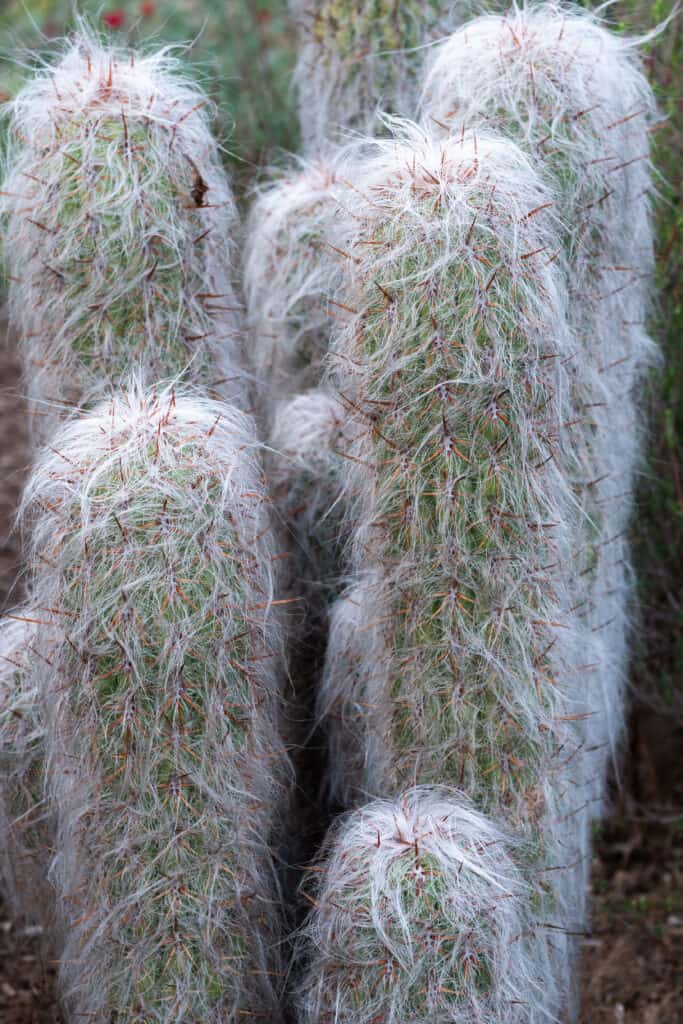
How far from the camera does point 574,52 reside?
207cm

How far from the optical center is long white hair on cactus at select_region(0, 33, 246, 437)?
2.00m

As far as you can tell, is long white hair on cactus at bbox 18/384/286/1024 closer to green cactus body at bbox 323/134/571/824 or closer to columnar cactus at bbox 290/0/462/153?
green cactus body at bbox 323/134/571/824

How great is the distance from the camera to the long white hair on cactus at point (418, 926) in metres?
1.71

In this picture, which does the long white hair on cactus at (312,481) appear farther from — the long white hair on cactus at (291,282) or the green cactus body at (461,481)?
the green cactus body at (461,481)

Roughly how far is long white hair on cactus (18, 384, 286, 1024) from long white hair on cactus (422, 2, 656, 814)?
69 centimetres

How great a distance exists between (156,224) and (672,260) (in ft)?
5.42

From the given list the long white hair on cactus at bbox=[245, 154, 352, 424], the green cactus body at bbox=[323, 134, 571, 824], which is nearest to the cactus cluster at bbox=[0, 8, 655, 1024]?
the green cactus body at bbox=[323, 134, 571, 824]

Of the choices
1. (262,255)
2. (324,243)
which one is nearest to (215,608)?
(324,243)

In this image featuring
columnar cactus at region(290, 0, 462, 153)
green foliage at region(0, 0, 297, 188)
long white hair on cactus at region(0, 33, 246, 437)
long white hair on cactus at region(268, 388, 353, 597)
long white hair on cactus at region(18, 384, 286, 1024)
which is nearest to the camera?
long white hair on cactus at region(18, 384, 286, 1024)

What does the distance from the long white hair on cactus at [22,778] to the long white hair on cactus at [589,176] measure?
3.52 ft

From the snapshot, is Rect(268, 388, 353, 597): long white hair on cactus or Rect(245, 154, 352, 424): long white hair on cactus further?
Rect(245, 154, 352, 424): long white hair on cactus

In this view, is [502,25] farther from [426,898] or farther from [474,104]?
[426,898]

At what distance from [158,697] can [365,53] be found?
1.72 meters

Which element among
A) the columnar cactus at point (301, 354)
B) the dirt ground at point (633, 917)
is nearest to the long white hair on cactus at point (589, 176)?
the columnar cactus at point (301, 354)
